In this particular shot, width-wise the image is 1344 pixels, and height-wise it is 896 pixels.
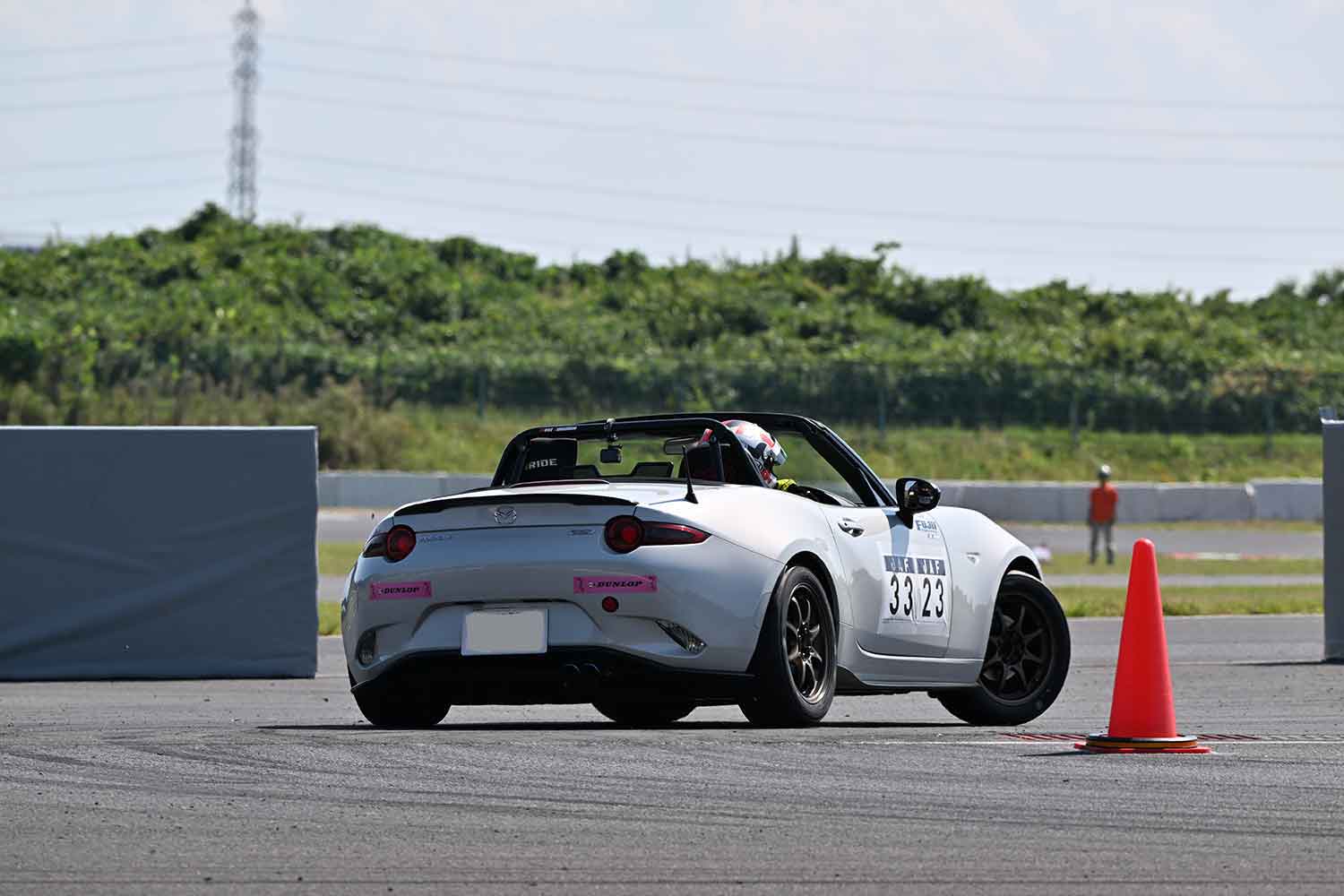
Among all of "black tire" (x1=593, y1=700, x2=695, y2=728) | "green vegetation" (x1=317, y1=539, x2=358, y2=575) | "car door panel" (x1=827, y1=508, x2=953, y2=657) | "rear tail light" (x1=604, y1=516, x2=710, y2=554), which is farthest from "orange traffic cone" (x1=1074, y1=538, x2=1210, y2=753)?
"green vegetation" (x1=317, y1=539, x2=358, y2=575)

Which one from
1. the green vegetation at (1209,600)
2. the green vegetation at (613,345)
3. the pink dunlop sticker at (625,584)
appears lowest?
the green vegetation at (1209,600)

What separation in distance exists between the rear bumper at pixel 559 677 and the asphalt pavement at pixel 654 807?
194mm

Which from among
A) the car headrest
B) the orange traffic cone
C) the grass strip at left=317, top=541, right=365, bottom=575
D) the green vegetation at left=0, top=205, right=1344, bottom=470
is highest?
the green vegetation at left=0, top=205, right=1344, bottom=470

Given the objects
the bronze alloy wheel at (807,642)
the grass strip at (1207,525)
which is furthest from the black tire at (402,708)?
the grass strip at (1207,525)

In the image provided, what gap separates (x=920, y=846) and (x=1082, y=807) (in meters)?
0.98

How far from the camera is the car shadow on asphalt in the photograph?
983 cm

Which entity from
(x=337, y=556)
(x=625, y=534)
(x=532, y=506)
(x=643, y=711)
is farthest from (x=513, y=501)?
(x=337, y=556)

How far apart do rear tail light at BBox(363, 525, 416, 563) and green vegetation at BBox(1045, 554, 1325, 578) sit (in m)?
20.7

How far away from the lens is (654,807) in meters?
7.22

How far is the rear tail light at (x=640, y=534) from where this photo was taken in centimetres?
915

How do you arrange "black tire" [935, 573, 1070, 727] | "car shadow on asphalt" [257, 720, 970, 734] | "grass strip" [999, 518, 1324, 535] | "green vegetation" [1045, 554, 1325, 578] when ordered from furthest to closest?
"grass strip" [999, 518, 1324, 535], "green vegetation" [1045, 554, 1325, 578], "black tire" [935, 573, 1070, 727], "car shadow on asphalt" [257, 720, 970, 734]

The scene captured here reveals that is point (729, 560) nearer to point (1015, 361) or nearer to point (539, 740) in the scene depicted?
point (539, 740)

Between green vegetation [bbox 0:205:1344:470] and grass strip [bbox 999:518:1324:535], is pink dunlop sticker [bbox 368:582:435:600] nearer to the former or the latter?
grass strip [bbox 999:518:1324:535]

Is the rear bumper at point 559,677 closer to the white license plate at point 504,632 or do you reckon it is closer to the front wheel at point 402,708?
the white license plate at point 504,632
